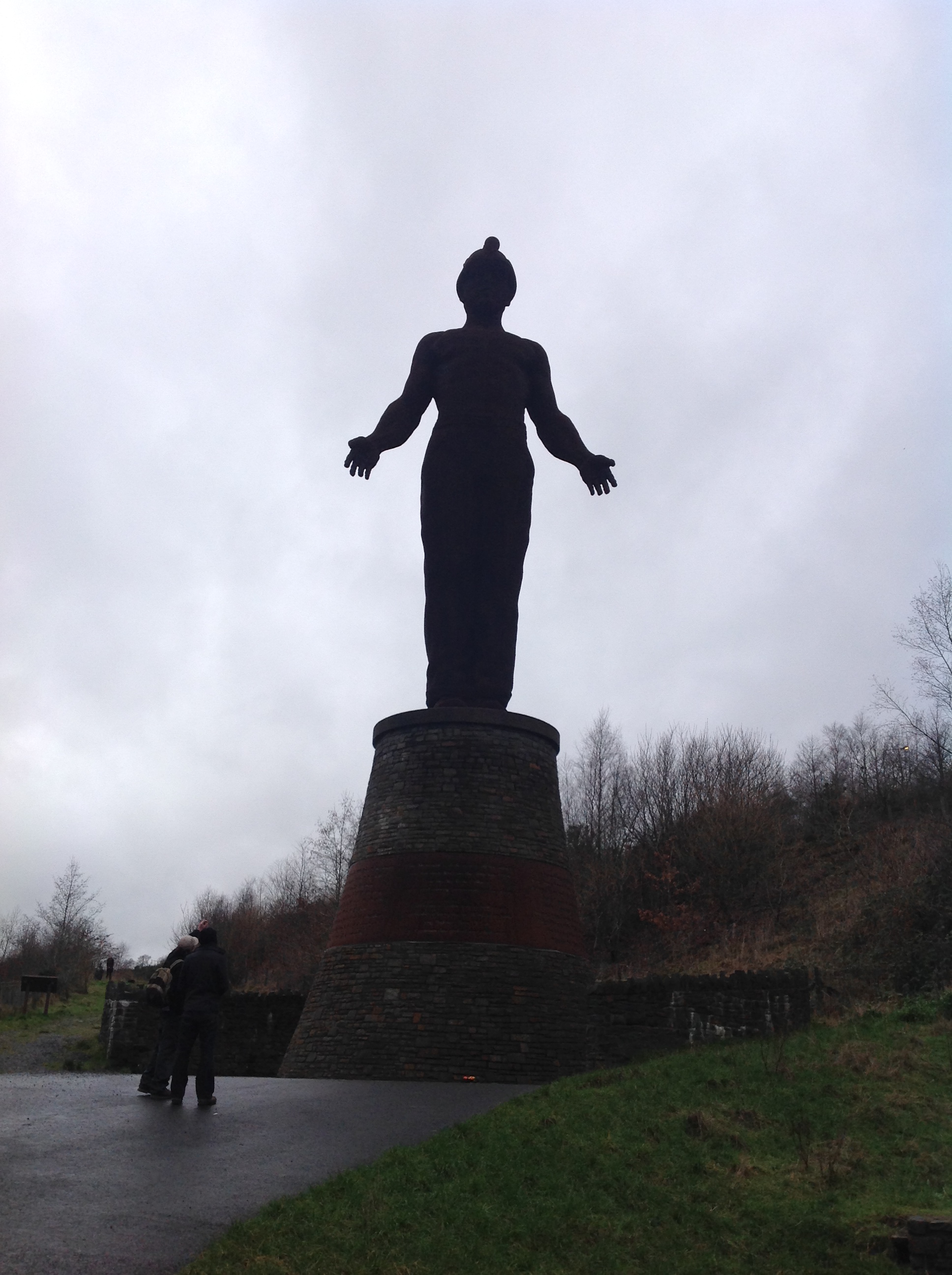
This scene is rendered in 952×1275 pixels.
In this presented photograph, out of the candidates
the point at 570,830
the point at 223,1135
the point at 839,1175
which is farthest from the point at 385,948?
the point at 570,830

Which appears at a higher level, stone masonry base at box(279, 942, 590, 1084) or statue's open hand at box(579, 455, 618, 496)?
statue's open hand at box(579, 455, 618, 496)

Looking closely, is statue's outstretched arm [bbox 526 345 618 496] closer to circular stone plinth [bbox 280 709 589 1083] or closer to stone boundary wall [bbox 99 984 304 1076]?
circular stone plinth [bbox 280 709 589 1083]

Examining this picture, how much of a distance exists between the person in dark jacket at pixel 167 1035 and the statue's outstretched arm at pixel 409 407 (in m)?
8.12

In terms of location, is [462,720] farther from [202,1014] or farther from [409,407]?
[202,1014]

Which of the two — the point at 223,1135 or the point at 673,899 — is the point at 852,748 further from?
the point at 223,1135

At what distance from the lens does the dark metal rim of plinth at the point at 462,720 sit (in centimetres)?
1270

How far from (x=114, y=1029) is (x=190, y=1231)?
1253cm

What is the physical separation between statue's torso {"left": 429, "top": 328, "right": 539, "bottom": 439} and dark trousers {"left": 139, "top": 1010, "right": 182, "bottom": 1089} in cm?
876

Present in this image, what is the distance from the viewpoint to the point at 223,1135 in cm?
629

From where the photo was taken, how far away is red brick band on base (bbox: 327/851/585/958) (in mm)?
11484

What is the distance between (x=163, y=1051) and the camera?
25.9 ft

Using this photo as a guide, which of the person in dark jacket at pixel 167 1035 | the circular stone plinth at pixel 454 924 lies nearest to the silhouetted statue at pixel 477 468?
the circular stone plinth at pixel 454 924

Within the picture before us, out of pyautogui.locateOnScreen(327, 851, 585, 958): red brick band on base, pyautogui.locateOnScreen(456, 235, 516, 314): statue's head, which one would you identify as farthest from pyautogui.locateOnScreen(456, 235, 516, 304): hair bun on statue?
Answer: pyautogui.locateOnScreen(327, 851, 585, 958): red brick band on base

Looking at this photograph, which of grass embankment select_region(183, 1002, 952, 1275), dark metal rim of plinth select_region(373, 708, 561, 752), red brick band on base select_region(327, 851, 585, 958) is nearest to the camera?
grass embankment select_region(183, 1002, 952, 1275)
